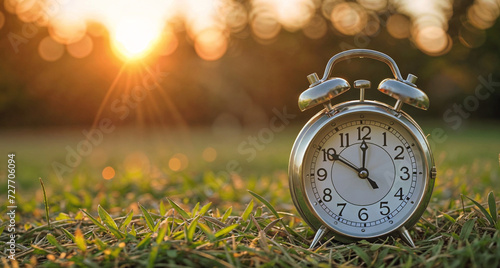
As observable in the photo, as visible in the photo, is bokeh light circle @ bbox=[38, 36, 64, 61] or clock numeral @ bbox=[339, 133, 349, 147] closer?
clock numeral @ bbox=[339, 133, 349, 147]

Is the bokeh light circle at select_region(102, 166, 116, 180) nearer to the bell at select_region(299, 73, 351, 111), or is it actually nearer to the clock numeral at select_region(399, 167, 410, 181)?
→ the bell at select_region(299, 73, 351, 111)

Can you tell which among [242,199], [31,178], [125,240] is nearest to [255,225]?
[125,240]

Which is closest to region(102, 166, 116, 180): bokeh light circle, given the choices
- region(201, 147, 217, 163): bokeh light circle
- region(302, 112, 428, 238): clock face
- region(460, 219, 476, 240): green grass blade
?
region(201, 147, 217, 163): bokeh light circle

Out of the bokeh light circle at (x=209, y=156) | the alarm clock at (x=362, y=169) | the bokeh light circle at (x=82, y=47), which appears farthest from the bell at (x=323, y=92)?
the bokeh light circle at (x=82, y=47)

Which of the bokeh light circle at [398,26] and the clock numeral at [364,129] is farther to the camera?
the bokeh light circle at [398,26]

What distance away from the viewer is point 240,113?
1703 cm

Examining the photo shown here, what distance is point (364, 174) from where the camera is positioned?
2037 millimetres

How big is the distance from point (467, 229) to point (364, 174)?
1.55 ft

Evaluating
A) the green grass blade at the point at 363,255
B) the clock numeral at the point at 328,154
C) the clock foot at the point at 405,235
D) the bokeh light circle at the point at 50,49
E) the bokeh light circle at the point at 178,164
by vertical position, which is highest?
the bokeh light circle at the point at 50,49

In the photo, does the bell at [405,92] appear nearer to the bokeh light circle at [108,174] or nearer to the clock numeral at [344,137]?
the clock numeral at [344,137]

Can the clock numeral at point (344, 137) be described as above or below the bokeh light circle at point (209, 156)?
below

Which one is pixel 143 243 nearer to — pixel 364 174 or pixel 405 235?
pixel 364 174

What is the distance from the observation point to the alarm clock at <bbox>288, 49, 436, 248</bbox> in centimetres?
201

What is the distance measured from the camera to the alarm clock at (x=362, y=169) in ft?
6.61
